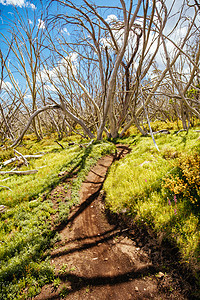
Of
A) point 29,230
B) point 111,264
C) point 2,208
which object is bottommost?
point 111,264

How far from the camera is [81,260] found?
2951 millimetres

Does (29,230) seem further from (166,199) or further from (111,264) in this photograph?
(166,199)

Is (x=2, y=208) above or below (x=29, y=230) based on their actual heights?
above

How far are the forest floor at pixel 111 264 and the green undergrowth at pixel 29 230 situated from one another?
239 mm

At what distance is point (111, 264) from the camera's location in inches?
112

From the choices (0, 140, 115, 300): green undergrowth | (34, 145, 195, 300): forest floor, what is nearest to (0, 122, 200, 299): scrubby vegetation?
(0, 140, 115, 300): green undergrowth

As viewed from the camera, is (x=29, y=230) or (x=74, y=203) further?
(x=74, y=203)

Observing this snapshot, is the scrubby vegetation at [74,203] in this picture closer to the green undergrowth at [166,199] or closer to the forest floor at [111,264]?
the green undergrowth at [166,199]

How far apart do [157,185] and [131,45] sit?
10.2 meters

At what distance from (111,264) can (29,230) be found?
207 cm

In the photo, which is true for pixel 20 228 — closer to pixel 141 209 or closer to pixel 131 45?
pixel 141 209

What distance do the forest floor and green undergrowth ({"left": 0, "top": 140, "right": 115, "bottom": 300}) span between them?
0.24 metres

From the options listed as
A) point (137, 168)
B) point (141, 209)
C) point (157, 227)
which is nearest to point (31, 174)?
point (137, 168)

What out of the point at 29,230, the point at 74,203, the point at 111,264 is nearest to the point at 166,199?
the point at 111,264
